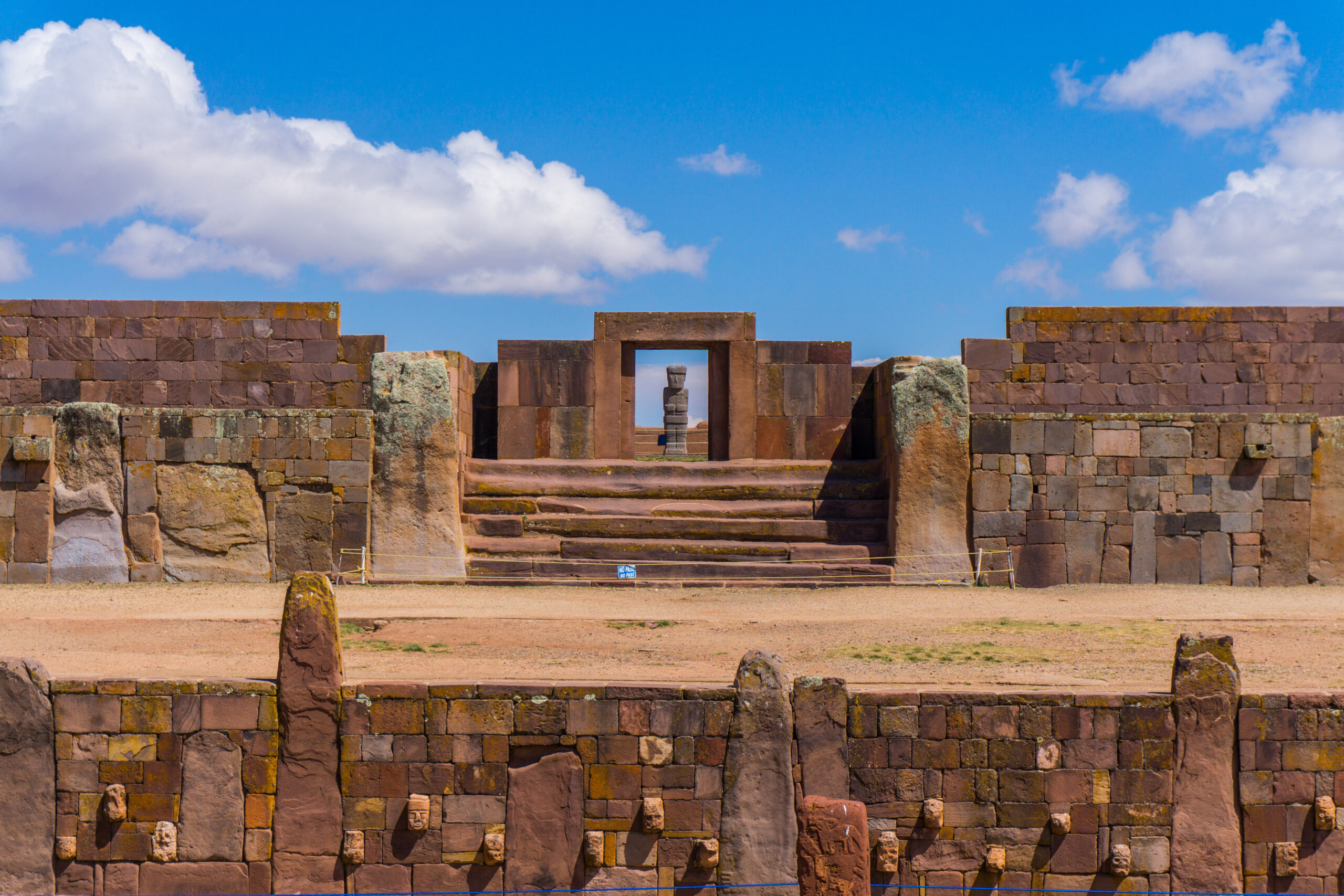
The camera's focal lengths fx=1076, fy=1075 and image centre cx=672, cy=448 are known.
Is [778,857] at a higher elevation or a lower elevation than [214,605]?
lower

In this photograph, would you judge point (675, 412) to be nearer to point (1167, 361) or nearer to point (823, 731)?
point (1167, 361)

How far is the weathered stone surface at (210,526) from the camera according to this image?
11.7 m

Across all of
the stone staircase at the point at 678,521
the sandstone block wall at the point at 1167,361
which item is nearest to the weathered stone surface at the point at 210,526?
the stone staircase at the point at 678,521

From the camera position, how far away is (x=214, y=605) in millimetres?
10109

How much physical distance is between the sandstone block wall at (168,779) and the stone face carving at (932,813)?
3.90 meters

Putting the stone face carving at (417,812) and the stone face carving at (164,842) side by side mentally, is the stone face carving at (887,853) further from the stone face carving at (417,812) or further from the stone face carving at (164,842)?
the stone face carving at (164,842)

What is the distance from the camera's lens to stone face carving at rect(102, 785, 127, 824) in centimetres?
646

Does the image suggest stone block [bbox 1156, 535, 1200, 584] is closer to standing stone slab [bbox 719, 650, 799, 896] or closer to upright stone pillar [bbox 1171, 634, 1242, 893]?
upright stone pillar [bbox 1171, 634, 1242, 893]

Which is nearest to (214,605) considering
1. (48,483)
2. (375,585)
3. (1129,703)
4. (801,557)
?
(375,585)

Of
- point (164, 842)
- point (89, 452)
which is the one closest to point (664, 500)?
point (89, 452)

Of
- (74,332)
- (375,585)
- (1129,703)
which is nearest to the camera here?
(1129,703)

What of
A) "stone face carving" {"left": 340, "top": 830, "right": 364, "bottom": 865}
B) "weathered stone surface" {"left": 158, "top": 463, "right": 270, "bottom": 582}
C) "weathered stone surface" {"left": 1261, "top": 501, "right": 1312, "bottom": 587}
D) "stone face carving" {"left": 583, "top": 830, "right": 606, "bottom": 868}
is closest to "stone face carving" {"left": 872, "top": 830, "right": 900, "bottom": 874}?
"stone face carving" {"left": 583, "top": 830, "right": 606, "bottom": 868}

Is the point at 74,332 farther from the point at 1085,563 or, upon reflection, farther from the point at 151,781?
the point at 1085,563

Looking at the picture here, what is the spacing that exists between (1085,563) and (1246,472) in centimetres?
206
